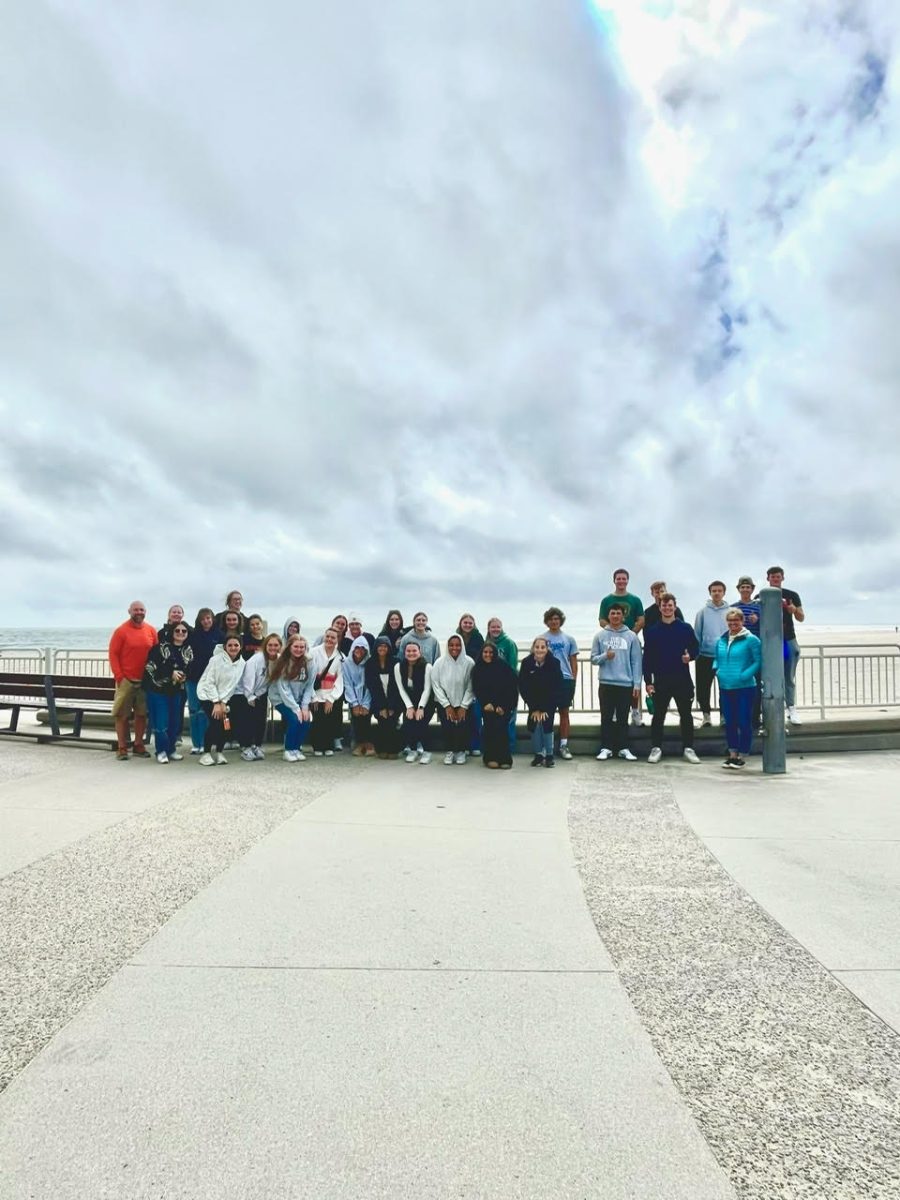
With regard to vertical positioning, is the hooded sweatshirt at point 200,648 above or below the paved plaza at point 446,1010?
above

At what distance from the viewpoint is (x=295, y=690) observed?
9.16m

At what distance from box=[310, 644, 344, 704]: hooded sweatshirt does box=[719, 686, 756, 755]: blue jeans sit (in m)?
4.75

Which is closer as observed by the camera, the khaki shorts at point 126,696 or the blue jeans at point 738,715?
the blue jeans at point 738,715

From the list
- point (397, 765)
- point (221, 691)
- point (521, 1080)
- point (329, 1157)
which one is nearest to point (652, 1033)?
point (521, 1080)

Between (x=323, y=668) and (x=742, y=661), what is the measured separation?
5108 millimetres

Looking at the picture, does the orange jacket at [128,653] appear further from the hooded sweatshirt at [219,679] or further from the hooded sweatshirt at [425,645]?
the hooded sweatshirt at [425,645]

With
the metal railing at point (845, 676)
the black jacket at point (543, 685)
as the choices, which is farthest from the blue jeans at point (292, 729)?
the metal railing at point (845, 676)

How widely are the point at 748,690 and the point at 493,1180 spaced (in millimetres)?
7451

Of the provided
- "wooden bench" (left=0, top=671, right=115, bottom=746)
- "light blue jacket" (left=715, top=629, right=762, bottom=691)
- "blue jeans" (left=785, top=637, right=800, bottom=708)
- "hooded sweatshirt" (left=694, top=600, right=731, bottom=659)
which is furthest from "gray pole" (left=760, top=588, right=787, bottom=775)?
"wooden bench" (left=0, top=671, right=115, bottom=746)

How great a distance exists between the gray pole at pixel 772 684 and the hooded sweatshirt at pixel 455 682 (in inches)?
135

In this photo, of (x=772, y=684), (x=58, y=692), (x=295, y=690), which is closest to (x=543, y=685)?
(x=772, y=684)

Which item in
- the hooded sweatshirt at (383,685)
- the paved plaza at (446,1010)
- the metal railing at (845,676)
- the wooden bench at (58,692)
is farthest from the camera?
the metal railing at (845,676)

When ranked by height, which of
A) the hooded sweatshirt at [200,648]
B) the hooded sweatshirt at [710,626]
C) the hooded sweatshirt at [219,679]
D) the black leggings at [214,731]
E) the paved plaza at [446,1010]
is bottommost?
the paved plaza at [446,1010]

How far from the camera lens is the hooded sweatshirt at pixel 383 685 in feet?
30.1
